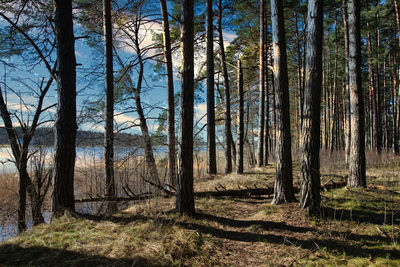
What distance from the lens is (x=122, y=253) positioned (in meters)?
2.61

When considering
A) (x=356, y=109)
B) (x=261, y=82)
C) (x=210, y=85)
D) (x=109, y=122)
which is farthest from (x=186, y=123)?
(x=261, y=82)

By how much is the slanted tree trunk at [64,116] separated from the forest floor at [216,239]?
0.44 meters

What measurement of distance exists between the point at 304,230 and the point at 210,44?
698cm

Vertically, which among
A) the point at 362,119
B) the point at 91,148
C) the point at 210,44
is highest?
the point at 210,44

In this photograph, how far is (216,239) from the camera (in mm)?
3199

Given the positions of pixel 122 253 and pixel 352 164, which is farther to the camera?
pixel 352 164

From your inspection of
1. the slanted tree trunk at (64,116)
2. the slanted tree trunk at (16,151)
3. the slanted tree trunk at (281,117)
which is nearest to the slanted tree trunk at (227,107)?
the slanted tree trunk at (281,117)

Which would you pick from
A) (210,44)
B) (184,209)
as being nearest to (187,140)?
(184,209)

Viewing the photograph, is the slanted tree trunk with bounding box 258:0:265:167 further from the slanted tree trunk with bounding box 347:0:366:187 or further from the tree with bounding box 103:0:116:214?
the tree with bounding box 103:0:116:214

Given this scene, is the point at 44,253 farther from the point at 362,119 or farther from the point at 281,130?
the point at 362,119

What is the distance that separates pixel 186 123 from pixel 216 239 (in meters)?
2.06

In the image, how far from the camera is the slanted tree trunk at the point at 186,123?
12.9 ft

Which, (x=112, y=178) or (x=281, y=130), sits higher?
(x=281, y=130)

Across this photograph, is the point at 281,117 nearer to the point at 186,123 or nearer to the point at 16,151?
the point at 186,123
